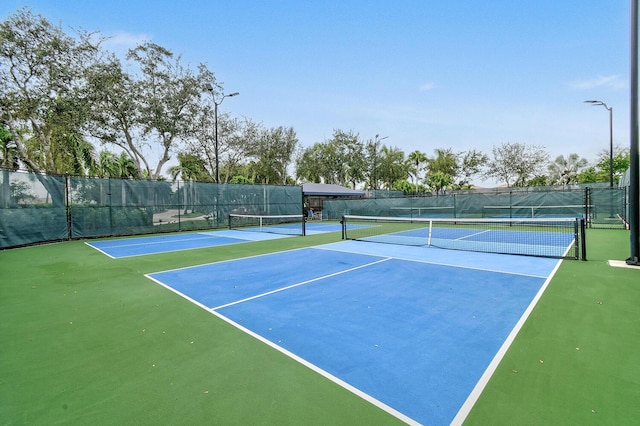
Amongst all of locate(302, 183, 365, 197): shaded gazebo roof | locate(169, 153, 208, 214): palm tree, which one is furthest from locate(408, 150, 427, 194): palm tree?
locate(169, 153, 208, 214): palm tree

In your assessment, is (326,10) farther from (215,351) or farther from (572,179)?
(572,179)

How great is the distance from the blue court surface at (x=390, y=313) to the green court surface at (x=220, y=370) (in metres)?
0.19

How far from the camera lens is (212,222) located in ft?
60.3

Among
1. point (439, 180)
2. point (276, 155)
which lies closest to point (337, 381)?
point (276, 155)

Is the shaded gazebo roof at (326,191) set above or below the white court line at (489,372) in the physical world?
above

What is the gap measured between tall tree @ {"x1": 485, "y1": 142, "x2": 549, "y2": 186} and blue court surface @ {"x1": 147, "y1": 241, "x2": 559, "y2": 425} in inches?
1511

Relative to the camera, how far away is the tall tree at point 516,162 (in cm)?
3897

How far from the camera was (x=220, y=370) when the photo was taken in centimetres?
288

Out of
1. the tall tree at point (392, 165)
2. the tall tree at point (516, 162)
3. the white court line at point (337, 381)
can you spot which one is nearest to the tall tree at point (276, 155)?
the tall tree at point (392, 165)

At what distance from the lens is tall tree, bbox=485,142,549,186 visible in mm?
38969

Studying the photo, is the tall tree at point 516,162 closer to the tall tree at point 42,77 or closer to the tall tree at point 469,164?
the tall tree at point 469,164

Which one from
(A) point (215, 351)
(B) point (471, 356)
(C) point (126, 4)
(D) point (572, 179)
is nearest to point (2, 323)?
(A) point (215, 351)

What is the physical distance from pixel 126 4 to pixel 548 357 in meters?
17.6

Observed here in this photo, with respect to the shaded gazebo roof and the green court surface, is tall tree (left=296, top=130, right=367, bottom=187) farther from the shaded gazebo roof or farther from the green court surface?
the green court surface
